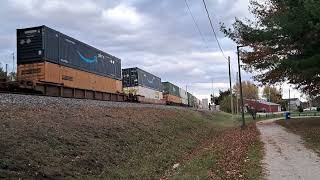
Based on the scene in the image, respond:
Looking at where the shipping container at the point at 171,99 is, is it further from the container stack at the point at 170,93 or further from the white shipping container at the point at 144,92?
the white shipping container at the point at 144,92

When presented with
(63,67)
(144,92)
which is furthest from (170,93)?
(63,67)

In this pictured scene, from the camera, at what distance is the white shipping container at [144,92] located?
47.9 meters

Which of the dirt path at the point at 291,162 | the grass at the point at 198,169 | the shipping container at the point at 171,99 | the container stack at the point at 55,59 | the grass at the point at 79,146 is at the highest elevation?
the container stack at the point at 55,59

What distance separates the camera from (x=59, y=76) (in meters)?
28.2

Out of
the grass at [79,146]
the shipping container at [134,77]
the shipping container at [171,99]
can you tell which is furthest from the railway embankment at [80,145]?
the shipping container at [171,99]

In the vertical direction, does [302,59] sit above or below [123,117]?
above

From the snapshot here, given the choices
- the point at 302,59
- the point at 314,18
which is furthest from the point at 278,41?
the point at 314,18

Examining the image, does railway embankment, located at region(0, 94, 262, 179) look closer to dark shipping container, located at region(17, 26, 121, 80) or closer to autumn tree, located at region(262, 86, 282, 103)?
dark shipping container, located at region(17, 26, 121, 80)

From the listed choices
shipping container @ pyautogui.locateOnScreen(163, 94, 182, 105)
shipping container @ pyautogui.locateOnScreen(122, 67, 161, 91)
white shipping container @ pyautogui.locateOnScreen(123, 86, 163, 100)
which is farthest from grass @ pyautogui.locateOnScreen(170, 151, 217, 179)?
shipping container @ pyautogui.locateOnScreen(163, 94, 182, 105)

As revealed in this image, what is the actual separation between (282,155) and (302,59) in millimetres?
9519

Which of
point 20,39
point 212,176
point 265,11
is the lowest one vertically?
point 212,176

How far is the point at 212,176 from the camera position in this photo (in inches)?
512

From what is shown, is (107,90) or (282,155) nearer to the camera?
(282,155)

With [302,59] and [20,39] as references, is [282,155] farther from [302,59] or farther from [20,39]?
[20,39]
